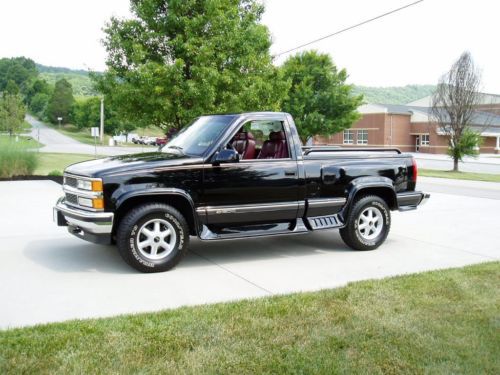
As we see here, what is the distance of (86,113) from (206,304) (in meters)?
98.6

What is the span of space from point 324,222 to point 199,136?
6.99ft

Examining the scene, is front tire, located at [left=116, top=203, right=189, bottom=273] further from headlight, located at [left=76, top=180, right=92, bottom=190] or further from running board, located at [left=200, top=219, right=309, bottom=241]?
headlight, located at [left=76, top=180, right=92, bottom=190]

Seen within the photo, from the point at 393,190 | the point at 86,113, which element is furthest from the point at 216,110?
the point at 86,113

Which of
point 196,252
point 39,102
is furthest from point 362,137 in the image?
point 39,102

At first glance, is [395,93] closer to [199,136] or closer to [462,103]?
[462,103]

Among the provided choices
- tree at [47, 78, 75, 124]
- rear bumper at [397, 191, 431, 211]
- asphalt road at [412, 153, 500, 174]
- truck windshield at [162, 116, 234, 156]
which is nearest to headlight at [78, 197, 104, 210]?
truck windshield at [162, 116, 234, 156]

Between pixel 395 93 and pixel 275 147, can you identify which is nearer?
pixel 275 147

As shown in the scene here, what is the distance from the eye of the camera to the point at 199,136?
23.8ft

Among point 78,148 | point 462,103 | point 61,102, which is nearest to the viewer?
point 462,103

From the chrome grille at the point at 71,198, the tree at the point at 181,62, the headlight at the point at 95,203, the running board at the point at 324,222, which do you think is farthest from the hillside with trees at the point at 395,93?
the headlight at the point at 95,203

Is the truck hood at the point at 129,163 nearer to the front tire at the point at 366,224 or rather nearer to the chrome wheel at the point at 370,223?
the front tire at the point at 366,224

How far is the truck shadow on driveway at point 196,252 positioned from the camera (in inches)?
268

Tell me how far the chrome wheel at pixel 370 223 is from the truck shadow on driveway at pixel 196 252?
366mm

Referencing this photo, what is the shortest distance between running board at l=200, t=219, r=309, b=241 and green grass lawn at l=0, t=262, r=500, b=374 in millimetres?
1646
